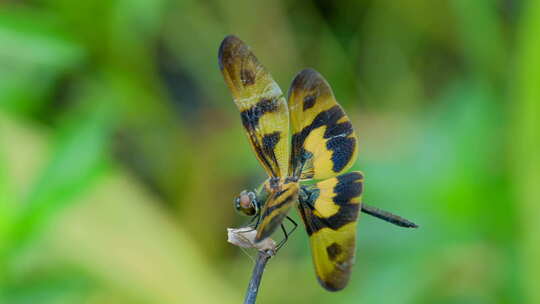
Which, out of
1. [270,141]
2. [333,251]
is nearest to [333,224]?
[333,251]

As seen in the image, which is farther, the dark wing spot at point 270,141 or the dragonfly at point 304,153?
the dark wing spot at point 270,141

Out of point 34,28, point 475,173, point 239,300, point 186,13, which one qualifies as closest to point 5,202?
point 34,28

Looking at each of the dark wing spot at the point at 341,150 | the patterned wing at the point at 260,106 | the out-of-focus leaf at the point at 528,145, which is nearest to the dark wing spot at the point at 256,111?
the patterned wing at the point at 260,106

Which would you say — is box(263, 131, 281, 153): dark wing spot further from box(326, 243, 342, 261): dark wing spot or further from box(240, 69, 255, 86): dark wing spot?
box(326, 243, 342, 261): dark wing spot

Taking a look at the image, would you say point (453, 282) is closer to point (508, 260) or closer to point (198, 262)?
point (508, 260)

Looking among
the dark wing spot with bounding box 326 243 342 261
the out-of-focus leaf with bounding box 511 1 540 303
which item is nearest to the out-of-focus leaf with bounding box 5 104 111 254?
the dark wing spot with bounding box 326 243 342 261

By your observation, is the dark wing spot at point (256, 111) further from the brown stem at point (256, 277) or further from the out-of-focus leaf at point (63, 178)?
the out-of-focus leaf at point (63, 178)
